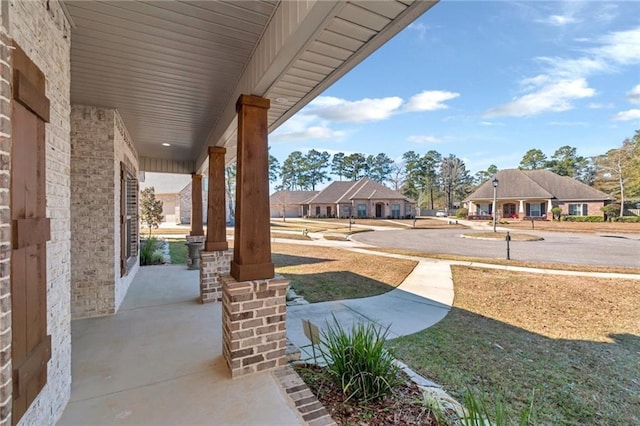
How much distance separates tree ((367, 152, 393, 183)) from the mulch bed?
5974 centimetres

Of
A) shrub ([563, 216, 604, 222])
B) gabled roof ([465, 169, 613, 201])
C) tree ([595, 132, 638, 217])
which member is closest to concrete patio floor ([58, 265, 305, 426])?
gabled roof ([465, 169, 613, 201])

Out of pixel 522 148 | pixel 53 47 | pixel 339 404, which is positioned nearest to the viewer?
pixel 53 47

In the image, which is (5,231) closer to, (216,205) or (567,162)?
(216,205)

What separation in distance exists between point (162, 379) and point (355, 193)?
36469 millimetres

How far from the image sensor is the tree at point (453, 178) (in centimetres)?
5372

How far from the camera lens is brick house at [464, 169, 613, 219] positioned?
3014 centimetres

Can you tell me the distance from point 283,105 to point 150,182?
2926 centimetres

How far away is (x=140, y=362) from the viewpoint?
324 centimetres

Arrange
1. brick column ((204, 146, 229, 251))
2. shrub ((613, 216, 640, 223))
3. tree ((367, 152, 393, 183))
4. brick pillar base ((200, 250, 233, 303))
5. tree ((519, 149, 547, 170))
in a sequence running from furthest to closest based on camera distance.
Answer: tree ((367, 152, 393, 183)), tree ((519, 149, 547, 170)), shrub ((613, 216, 640, 223)), brick column ((204, 146, 229, 251)), brick pillar base ((200, 250, 233, 303))

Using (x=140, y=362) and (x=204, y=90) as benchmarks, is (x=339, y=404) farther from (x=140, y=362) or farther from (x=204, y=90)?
(x=204, y=90)

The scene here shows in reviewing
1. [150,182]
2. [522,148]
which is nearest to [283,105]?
[150,182]

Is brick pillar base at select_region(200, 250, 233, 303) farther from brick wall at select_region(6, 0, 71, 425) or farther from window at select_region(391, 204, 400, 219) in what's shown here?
window at select_region(391, 204, 400, 219)

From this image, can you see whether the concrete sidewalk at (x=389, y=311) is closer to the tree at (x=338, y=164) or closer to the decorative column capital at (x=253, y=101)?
the decorative column capital at (x=253, y=101)

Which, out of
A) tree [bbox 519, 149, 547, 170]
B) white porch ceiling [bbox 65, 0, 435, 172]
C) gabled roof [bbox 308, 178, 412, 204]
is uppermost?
tree [bbox 519, 149, 547, 170]
